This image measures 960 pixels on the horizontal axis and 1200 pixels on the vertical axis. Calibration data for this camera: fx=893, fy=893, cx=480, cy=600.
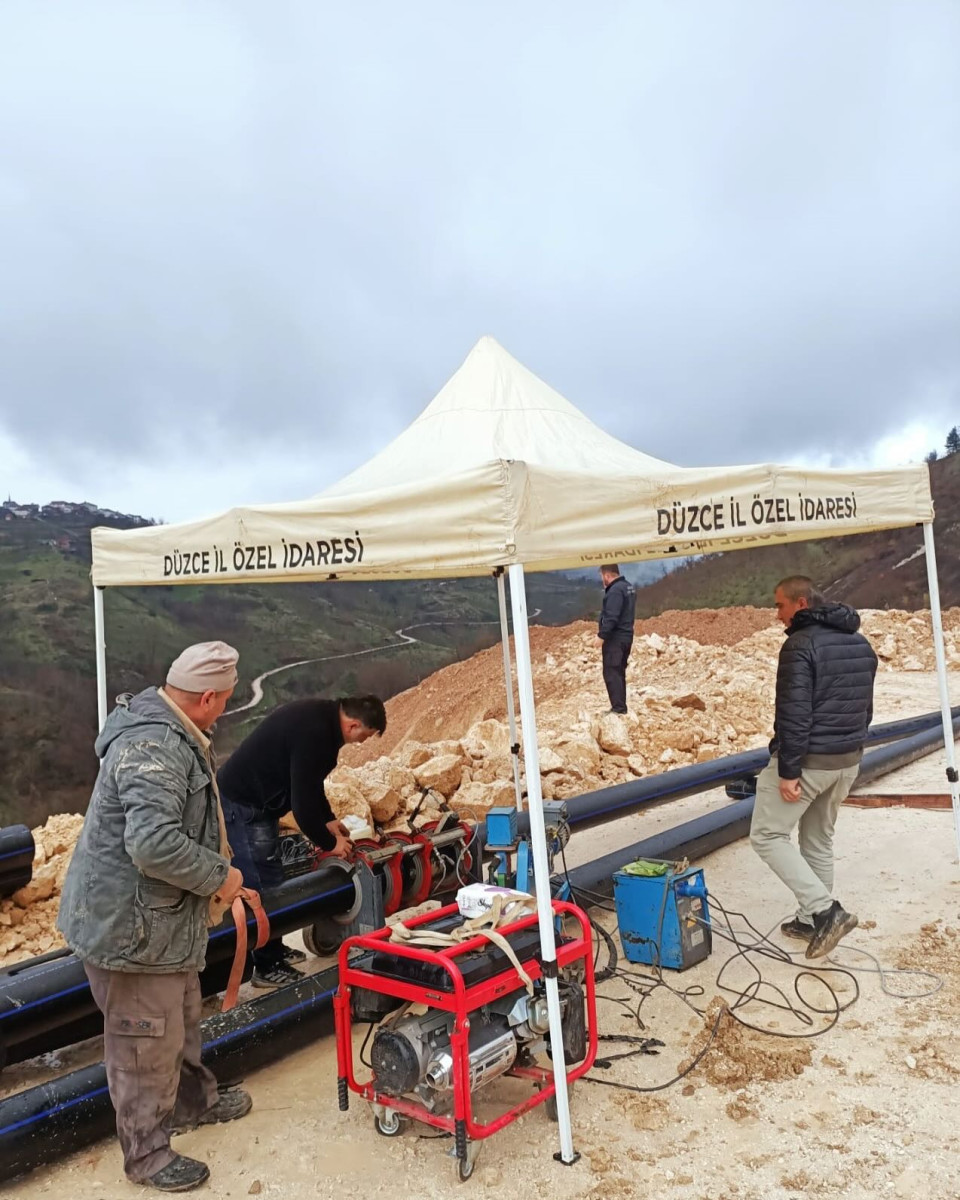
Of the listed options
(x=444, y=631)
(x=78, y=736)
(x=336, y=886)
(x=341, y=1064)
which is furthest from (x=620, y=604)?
(x=341, y=1064)

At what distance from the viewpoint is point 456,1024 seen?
2721mm

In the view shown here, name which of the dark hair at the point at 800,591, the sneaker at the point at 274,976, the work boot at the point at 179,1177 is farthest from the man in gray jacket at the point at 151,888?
the dark hair at the point at 800,591

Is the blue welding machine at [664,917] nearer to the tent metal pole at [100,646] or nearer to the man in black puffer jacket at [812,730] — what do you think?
the man in black puffer jacket at [812,730]

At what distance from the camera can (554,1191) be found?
2.64 metres

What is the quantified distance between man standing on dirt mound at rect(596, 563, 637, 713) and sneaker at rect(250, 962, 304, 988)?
21.5 feet

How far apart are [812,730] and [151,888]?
9.89 ft

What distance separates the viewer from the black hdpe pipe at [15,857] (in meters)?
5.37

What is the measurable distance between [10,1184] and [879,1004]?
3.30 m

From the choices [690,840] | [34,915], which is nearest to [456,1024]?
[690,840]

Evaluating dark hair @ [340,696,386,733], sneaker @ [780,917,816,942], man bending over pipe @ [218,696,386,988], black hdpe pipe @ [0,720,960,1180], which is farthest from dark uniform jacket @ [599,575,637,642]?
dark hair @ [340,696,386,733]

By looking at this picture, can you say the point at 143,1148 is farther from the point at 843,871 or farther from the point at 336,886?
the point at 843,871

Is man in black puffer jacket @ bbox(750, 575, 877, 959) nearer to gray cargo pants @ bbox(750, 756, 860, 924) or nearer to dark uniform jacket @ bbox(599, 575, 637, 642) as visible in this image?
gray cargo pants @ bbox(750, 756, 860, 924)

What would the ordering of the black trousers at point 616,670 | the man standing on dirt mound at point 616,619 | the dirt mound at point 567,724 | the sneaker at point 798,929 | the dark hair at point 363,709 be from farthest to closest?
the black trousers at point 616,670 < the man standing on dirt mound at point 616,619 < the dirt mound at point 567,724 < the sneaker at point 798,929 < the dark hair at point 363,709

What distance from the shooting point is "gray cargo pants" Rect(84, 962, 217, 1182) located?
8.88ft
